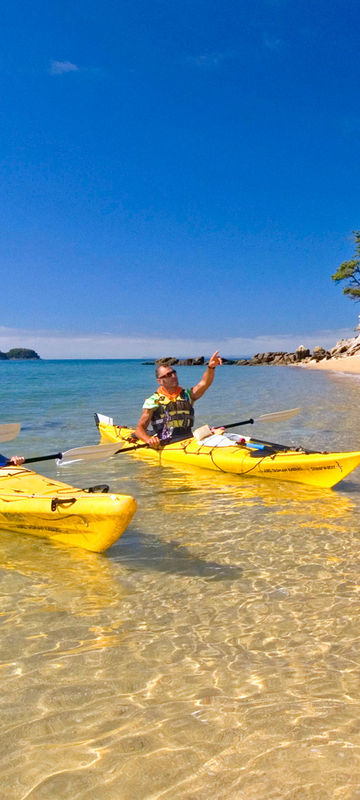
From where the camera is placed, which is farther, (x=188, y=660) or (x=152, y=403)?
(x=152, y=403)

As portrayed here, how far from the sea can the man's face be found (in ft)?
9.00

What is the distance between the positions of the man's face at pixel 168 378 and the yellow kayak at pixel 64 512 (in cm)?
326

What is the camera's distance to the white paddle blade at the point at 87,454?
6.11 metres

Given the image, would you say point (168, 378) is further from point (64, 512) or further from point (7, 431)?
point (64, 512)

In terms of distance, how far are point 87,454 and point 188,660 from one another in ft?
11.2

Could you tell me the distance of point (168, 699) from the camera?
2.84 metres

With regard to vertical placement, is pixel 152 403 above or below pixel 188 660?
above

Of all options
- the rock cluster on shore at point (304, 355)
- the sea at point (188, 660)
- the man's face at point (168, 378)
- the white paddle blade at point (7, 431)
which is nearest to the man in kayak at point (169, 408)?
the man's face at point (168, 378)

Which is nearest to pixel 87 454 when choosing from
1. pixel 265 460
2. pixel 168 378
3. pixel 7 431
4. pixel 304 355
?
pixel 7 431

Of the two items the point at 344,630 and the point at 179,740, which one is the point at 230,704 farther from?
the point at 344,630

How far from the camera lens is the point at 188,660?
126 inches

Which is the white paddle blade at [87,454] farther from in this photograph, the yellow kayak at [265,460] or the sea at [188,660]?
the yellow kayak at [265,460]

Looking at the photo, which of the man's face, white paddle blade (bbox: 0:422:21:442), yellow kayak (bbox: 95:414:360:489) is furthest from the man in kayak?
white paddle blade (bbox: 0:422:21:442)

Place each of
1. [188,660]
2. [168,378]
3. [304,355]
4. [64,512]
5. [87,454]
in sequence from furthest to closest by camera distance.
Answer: [304,355] < [168,378] < [87,454] < [64,512] < [188,660]
